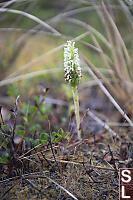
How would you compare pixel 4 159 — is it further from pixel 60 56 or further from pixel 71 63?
pixel 60 56

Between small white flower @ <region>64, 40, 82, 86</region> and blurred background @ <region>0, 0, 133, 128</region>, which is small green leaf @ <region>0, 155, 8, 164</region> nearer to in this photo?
small white flower @ <region>64, 40, 82, 86</region>

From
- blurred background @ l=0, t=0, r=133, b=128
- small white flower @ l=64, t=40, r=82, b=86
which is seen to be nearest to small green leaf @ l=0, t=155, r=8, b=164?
small white flower @ l=64, t=40, r=82, b=86

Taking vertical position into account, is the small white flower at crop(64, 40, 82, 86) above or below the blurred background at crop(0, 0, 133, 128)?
below

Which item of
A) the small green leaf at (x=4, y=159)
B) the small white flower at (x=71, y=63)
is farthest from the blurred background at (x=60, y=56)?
the small green leaf at (x=4, y=159)

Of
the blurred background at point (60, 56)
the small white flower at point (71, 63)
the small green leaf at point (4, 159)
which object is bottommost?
the small green leaf at point (4, 159)

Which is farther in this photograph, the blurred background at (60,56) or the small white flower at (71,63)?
the blurred background at (60,56)

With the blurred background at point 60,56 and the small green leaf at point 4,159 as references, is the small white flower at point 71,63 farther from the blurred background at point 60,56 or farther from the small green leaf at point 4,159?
the small green leaf at point 4,159

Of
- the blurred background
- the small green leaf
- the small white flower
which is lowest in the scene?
the small green leaf

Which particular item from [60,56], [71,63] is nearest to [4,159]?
[71,63]

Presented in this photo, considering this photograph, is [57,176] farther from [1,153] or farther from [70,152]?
[1,153]
